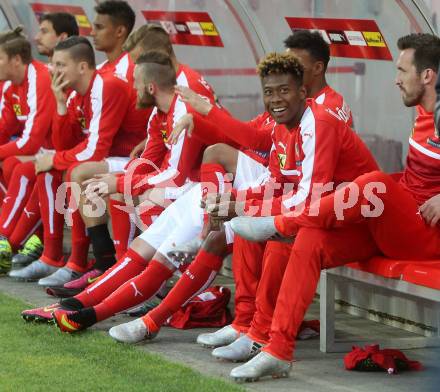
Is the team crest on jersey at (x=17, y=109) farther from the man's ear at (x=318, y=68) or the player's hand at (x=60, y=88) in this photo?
the man's ear at (x=318, y=68)

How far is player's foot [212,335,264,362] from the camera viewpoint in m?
5.34

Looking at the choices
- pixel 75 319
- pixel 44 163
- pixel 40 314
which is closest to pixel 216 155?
pixel 75 319

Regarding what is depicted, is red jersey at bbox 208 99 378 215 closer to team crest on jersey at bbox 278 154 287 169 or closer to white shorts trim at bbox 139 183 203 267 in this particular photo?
team crest on jersey at bbox 278 154 287 169

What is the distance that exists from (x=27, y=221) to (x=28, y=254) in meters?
0.22

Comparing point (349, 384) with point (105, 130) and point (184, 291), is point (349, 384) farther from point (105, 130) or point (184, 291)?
point (105, 130)

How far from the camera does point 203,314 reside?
6.23m

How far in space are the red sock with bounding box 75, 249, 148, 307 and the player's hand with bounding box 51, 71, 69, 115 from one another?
5.29 feet

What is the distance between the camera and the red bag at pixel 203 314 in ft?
20.3

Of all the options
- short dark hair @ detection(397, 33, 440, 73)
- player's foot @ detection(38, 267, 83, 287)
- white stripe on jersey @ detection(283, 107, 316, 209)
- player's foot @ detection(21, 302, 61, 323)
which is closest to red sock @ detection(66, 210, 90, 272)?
player's foot @ detection(38, 267, 83, 287)

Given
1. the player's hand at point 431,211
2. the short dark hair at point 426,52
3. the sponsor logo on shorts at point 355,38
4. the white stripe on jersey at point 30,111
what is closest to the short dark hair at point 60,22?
the white stripe on jersey at point 30,111

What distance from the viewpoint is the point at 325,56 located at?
616 centimetres

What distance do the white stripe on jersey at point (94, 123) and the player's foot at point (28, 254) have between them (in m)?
1.02

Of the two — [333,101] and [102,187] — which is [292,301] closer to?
[333,101]

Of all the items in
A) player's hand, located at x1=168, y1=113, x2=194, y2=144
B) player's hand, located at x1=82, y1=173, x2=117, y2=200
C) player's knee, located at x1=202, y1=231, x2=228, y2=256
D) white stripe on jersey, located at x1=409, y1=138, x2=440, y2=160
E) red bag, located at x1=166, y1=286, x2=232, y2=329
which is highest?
white stripe on jersey, located at x1=409, y1=138, x2=440, y2=160
